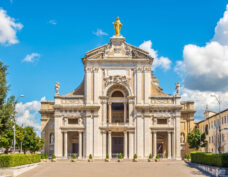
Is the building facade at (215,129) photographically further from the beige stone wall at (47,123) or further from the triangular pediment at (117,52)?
the beige stone wall at (47,123)

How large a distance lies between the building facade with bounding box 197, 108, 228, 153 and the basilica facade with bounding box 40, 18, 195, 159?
946 cm

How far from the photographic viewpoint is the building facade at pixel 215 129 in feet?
252

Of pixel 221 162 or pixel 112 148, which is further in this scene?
pixel 112 148

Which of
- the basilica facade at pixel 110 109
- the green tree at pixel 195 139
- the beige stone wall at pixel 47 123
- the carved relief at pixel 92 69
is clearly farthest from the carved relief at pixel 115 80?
the green tree at pixel 195 139

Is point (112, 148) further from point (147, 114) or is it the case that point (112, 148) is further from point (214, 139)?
point (214, 139)

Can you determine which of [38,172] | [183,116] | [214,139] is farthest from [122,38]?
[38,172]

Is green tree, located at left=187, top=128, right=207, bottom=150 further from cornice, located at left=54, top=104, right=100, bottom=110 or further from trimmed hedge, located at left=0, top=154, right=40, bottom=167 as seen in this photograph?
trimmed hedge, located at left=0, top=154, right=40, bottom=167

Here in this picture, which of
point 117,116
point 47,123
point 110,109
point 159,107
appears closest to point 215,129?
point 159,107

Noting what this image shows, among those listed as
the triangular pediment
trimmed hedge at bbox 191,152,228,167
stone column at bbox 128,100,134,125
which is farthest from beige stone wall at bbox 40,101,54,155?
trimmed hedge at bbox 191,152,228,167

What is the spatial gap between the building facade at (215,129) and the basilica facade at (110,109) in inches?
373

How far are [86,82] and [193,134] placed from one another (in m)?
23.2

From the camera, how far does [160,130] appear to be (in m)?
73.4

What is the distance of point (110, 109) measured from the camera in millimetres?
73875

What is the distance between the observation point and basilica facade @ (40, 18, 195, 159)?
238 ft
